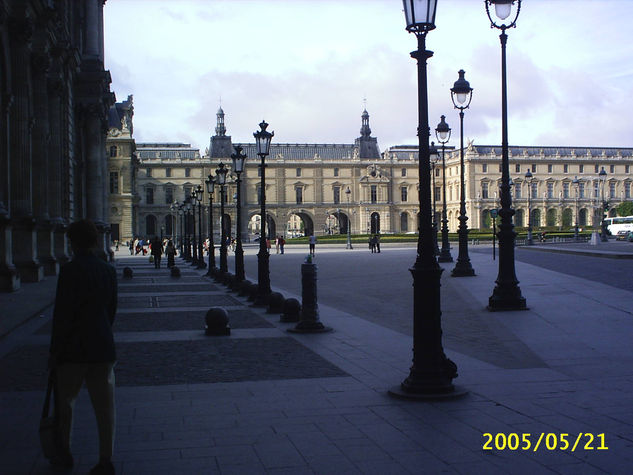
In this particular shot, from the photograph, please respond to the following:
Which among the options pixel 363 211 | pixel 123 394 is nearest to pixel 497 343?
pixel 123 394

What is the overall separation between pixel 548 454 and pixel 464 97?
1641cm

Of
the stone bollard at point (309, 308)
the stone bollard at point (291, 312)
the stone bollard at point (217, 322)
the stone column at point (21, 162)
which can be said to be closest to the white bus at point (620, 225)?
the stone column at point (21, 162)

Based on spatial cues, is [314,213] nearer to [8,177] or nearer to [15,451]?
[8,177]

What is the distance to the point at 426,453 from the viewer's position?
5766mm

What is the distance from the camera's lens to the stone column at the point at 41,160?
25.9m

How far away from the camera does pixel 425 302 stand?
7.89 m

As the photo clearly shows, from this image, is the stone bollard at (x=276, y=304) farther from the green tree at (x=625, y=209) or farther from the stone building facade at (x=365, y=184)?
the green tree at (x=625, y=209)

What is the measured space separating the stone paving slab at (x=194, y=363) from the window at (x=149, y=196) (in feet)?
383

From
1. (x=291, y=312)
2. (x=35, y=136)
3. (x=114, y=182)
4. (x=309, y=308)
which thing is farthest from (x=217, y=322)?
(x=114, y=182)

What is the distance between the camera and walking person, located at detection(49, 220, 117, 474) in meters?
5.19

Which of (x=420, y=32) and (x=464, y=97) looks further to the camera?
(x=464, y=97)
